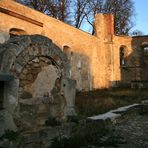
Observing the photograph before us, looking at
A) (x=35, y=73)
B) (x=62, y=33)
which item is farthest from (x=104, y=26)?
(x=35, y=73)

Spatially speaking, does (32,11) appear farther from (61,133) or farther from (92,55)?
(61,133)

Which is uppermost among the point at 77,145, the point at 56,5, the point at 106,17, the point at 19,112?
the point at 56,5

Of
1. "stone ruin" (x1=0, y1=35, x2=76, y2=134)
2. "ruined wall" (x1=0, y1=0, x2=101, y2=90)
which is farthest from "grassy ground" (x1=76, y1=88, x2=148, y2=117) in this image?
"ruined wall" (x1=0, y1=0, x2=101, y2=90)

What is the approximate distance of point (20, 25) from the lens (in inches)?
619

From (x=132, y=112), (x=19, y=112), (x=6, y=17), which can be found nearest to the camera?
(x=19, y=112)

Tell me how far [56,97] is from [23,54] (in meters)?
1.26

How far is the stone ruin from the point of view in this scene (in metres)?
5.57

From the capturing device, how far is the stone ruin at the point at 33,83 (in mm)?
5566

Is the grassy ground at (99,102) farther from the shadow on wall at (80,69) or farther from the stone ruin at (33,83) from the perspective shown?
the shadow on wall at (80,69)

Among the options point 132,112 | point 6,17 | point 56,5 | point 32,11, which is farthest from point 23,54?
point 56,5

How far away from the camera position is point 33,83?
6.09 metres

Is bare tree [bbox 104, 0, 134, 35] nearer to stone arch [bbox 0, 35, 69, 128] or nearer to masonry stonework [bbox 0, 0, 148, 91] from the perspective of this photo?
masonry stonework [bbox 0, 0, 148, 91]

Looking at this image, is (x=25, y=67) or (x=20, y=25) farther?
(x=20, y=25)

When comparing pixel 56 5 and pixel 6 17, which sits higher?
pixel 56 5
